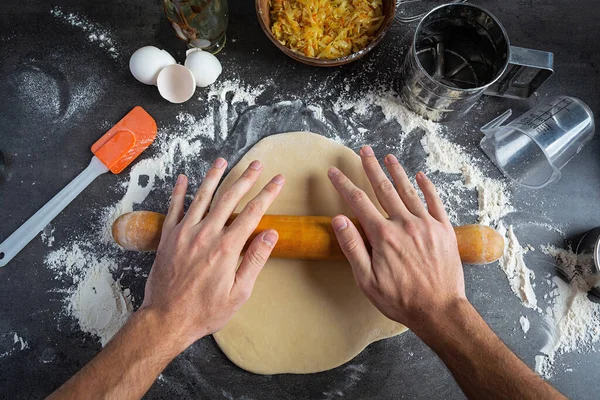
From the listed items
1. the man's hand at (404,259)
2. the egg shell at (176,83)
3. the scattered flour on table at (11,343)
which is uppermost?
the egg shell at (176,83)

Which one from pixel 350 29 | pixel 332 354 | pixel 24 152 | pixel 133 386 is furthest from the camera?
pixel 24 152

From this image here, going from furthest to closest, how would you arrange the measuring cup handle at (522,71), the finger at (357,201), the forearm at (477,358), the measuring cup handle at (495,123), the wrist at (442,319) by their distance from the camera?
the measuring cup handle at (495,123) < the measuring cup handle at (522,71) < the finger at (357,201) < the wrist at (442,319) < the forearm at (477,358)

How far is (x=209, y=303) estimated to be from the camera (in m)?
1.26

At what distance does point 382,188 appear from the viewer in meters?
1.39

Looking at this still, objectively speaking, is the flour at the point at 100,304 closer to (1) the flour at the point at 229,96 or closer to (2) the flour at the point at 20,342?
(2) the flour at the point at 20,342

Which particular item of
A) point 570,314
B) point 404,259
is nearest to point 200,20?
point 404,259

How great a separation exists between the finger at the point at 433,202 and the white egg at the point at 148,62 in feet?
3.44

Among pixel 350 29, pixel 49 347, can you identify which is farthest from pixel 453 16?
pixel 49 347

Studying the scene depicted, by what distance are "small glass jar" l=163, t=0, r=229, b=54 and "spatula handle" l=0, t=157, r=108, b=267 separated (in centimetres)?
60

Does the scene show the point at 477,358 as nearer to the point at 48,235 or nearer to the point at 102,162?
the point at 102,162

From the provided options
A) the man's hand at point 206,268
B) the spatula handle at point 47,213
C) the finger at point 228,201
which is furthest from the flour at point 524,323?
the spatula handle at point 47,213

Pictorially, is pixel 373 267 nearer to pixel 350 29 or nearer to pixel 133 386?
pixel 133 386

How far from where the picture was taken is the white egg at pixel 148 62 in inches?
62.0

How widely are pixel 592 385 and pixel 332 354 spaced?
3.10 ft
